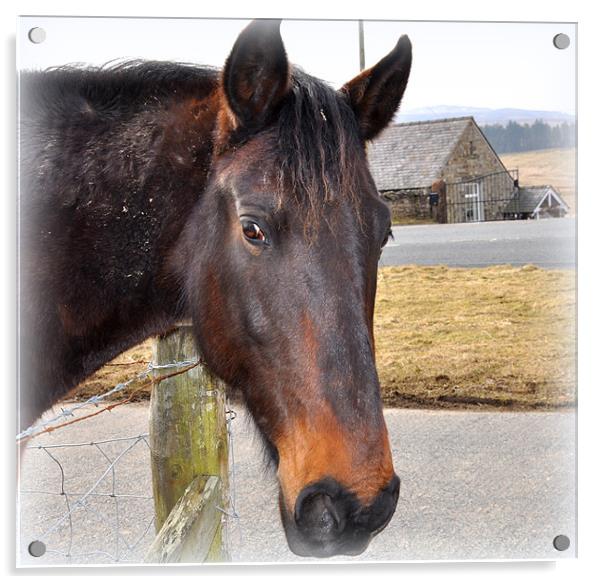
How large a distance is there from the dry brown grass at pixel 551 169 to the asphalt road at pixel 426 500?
0.68 m

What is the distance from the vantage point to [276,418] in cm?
117

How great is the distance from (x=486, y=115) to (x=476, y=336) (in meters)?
0.72

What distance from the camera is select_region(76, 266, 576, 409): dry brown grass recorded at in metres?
1.92

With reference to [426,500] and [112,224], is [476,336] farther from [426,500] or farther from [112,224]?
[112,224]

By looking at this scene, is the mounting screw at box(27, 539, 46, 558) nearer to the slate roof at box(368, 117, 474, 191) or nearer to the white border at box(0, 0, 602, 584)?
the white border at box(0, 0, 602, 584)

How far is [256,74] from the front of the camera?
1157 mm

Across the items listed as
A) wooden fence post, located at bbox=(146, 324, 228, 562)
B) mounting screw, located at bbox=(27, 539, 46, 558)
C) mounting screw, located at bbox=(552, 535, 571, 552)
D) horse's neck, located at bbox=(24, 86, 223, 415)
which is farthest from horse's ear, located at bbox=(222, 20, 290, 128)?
mounting screw, located at bbox=(552, 535, 571, 552)

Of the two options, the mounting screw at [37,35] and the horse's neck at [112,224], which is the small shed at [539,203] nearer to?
the horse's neck at [112,224]

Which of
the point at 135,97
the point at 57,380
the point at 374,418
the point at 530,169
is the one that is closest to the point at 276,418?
the point at 374,418

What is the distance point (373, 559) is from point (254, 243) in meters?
1.15

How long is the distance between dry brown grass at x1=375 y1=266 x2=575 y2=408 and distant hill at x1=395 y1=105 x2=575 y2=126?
0.46 metres

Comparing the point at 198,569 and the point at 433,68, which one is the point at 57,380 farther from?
the point at 433,68

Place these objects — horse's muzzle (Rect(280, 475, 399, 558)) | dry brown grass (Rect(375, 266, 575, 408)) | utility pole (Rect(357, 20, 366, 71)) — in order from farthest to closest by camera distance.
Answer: dry brown grass (Rect(375, 266, 575, 408)) < utility pole (Rect(357, 20, 366, 71)) < horse's muzzle (Rect(280, 475, 399, 558))

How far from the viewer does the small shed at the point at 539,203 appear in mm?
1891
